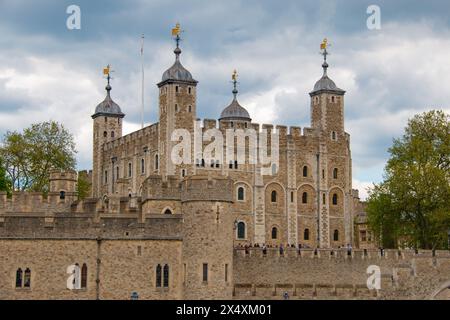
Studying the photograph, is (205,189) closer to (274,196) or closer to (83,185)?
(274,196)

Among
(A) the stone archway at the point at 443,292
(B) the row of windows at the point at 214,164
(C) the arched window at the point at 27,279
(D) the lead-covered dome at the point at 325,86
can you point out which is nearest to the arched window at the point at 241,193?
(B) the row of windows at the point at 214,164

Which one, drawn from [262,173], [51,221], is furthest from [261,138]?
[51,221]

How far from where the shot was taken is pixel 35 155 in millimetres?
83000

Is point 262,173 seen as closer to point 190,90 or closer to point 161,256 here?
point 190,90

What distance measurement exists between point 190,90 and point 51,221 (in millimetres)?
34338

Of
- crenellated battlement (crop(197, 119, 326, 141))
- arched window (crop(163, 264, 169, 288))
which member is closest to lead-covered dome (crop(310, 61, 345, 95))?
crenellated battlement (crop(197, 119, 326, 141))

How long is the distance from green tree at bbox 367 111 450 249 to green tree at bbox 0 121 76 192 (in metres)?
22.8

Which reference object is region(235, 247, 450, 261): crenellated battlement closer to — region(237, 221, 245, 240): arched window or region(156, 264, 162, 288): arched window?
region(156, 264, 162, 288): arched window

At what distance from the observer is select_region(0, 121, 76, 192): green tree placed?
82438 millimetres

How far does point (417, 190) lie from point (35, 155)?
2760 centimetres

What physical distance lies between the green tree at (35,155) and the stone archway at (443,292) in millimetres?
32518

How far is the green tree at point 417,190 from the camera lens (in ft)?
234

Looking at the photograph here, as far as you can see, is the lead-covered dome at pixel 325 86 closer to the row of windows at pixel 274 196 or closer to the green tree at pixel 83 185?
the row of windows at pixel 274 196

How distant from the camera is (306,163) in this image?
3526 inches
